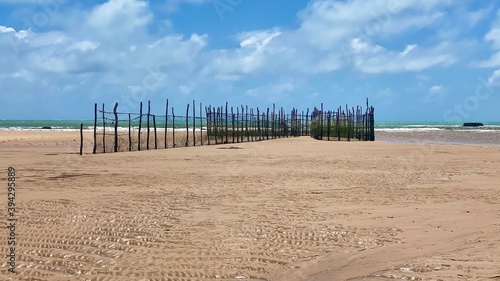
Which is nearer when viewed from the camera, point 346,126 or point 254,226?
point 254,226

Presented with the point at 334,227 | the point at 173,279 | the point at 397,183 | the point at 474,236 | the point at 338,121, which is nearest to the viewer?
the point at 173,279

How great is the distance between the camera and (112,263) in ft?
15.0

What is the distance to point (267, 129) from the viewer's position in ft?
104

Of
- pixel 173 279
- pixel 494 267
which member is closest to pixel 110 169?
pixel 173 279

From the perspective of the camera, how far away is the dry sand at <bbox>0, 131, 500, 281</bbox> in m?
4.47

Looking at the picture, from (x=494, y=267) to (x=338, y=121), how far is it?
25.6m

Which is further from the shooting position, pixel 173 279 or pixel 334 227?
pixel 334 227

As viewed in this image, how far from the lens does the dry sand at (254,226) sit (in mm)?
4469

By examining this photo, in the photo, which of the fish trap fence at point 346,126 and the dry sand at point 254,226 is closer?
the dry sand at point 254,226

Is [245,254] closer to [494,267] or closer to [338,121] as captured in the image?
[494,267]

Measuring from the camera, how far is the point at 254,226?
6.09 meters

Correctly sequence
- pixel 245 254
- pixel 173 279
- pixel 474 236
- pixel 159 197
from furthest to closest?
1. pixel 159 197
2. pixel 474 236
3. pixel 245 254
4. pixel 173 279

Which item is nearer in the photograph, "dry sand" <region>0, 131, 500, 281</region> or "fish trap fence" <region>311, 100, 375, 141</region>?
"dry sand" <region>0, 131, 500, 281</region>

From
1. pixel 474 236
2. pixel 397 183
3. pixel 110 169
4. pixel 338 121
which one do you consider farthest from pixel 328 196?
pixel 338 121
